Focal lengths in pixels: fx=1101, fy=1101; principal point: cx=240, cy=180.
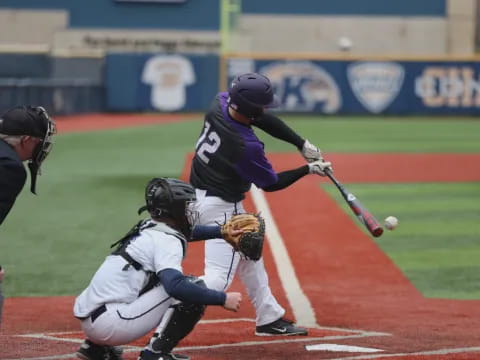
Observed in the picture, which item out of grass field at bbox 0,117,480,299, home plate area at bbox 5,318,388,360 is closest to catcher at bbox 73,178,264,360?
home plate area at bbox 5,318,388,360

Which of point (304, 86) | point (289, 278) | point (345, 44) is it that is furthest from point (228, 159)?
point (345, 44)

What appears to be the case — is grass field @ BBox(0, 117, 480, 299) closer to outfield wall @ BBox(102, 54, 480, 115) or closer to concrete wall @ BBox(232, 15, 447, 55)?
outfield wall @ BBox(102, 54, 480, 115)

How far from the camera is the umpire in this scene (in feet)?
18.4

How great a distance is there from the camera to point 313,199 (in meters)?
15.4

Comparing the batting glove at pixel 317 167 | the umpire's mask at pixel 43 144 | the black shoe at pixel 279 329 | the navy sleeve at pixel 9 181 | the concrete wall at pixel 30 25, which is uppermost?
the umpire's mask at pixel 43 144

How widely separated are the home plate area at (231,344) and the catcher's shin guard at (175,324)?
50 centimetres

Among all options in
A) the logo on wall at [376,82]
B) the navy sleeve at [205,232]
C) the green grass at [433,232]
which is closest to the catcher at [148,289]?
the navy sleeve at [205,232]

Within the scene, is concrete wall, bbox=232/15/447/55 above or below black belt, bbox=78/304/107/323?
below

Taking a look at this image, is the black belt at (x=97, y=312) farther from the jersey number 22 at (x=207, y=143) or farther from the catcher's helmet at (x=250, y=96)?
the catcher's helmet at (x=250, y=96)

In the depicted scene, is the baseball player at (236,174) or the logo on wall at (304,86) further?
the logo on wall at (304,86)

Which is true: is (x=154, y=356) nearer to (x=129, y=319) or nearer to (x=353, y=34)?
(x=129, y=319)

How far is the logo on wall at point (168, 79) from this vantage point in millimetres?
36188

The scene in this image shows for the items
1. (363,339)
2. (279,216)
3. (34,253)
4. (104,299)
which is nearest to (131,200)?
(279,216)

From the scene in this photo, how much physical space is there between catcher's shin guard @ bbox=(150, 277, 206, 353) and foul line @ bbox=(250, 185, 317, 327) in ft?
6.88
